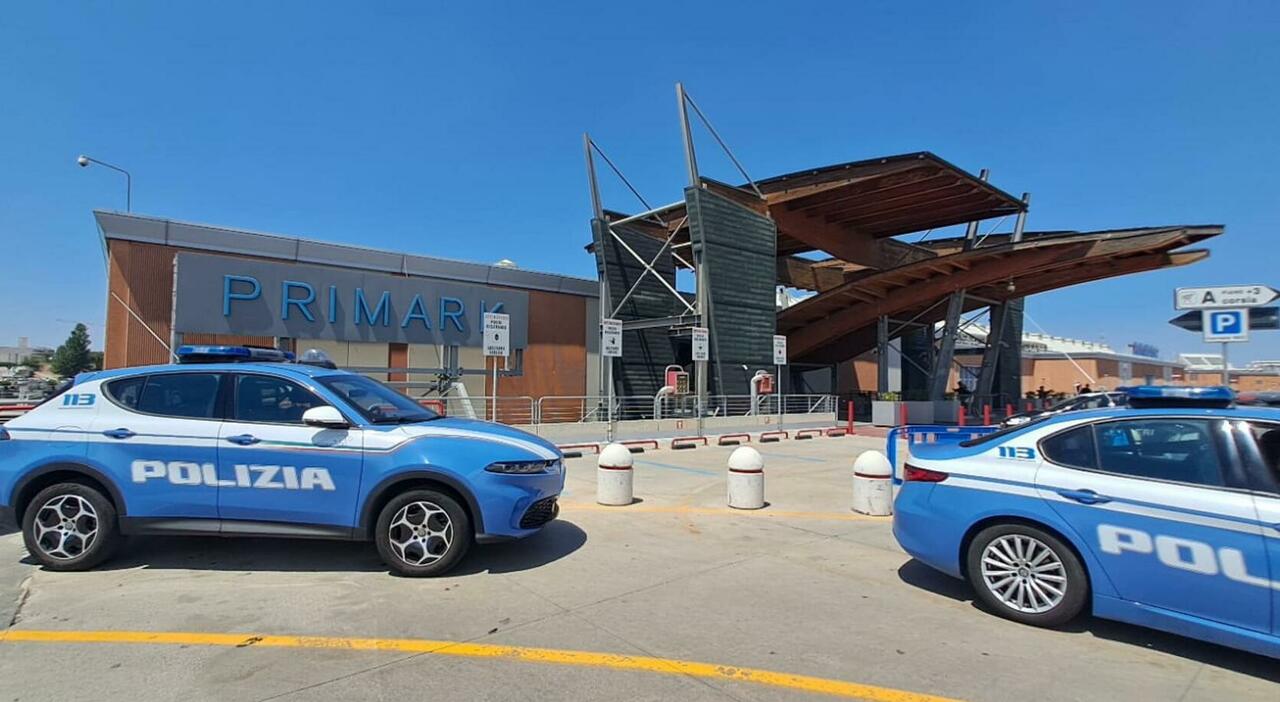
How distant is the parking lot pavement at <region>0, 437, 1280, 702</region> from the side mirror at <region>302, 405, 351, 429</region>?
1209 millimetres

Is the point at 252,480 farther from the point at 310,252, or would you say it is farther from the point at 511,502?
the point at 310,252

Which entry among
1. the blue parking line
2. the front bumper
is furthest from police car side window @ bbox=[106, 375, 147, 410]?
the blue parking line

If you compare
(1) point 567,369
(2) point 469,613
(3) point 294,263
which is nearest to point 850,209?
A: (1) point 567,369

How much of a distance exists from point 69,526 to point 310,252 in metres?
18.4

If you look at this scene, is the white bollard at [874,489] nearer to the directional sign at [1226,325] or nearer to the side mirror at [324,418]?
the directional sign at [1226,325]

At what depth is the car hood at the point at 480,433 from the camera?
5.35m

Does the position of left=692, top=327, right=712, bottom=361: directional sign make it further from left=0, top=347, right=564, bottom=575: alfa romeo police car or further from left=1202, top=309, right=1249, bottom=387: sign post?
left=0, top=347, right=564, bottom=575: alfa romeo police car

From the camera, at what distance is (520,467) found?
5.43 meters

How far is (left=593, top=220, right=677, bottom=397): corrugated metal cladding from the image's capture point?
29.2 meters

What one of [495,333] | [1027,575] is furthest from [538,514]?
[495,333]

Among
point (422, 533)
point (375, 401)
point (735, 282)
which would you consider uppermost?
point (735, 282)

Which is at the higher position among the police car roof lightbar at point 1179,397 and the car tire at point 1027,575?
the police car roof lightbar at point 1179,397

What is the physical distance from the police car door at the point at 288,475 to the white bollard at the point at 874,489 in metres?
5.72

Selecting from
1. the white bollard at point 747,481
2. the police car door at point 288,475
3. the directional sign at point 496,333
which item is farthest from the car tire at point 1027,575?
the directional sign at point 496,333
